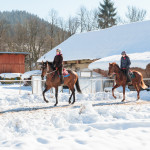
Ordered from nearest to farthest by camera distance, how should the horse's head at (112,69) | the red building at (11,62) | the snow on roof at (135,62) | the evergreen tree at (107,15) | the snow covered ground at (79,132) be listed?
the snow covered ground at (79,132), the horse's head at (112,69), the snow on roof at (135,62), the red building at (11,62), the evergreen tree at (107,15)

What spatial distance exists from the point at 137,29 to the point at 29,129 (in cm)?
2818

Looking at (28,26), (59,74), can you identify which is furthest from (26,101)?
(28,26)

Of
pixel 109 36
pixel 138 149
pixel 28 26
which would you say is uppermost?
pixel 28 26

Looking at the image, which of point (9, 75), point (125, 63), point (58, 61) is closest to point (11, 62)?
point (9, 75)

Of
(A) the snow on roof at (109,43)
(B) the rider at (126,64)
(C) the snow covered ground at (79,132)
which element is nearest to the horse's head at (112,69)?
(B) the rider at (126,64)

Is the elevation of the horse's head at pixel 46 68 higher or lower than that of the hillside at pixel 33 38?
lower

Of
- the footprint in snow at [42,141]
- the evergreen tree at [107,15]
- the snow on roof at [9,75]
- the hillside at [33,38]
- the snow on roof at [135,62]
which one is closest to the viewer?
the footprint in snow at [42,141]

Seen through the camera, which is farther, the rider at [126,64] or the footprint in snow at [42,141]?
the rider at [126,64]

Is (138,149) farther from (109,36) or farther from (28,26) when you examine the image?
(28,26)

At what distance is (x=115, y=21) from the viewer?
5612cm

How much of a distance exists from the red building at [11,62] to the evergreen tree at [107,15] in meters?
22.0

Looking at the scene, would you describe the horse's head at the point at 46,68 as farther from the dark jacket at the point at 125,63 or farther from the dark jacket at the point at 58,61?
the dark jacket at the point at 125,63

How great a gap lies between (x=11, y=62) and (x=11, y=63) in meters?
0.15

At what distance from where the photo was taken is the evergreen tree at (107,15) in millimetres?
55594
